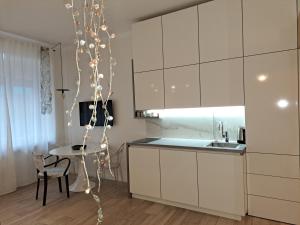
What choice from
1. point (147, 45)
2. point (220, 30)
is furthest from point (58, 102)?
point (220, 30)

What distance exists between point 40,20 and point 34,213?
9.13 ft

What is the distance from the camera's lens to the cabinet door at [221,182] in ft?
8.93

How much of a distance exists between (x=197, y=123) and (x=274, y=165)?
3.97 feet

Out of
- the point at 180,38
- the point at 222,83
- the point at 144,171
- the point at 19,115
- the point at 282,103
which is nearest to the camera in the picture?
the point at 282,103

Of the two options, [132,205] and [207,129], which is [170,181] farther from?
[207,129]

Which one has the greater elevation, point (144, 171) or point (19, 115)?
point (19, 115)

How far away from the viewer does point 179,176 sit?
3.12 metres

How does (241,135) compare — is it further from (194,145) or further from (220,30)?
(220,30)

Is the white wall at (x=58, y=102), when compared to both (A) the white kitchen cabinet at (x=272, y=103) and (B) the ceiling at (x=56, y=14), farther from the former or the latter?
(A) the white kitchen cabinet at (x=272, y=103)

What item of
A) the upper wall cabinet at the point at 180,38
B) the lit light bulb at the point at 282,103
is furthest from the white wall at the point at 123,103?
the lit light bulb at the point at 282,103

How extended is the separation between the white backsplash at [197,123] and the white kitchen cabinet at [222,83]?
406 mm

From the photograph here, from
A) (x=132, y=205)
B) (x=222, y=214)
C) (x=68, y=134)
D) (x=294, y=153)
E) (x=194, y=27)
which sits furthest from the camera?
(x=68, y=134)

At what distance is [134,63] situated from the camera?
3.64 meters

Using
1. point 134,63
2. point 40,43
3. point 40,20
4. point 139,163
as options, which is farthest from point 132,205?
point 40,43
